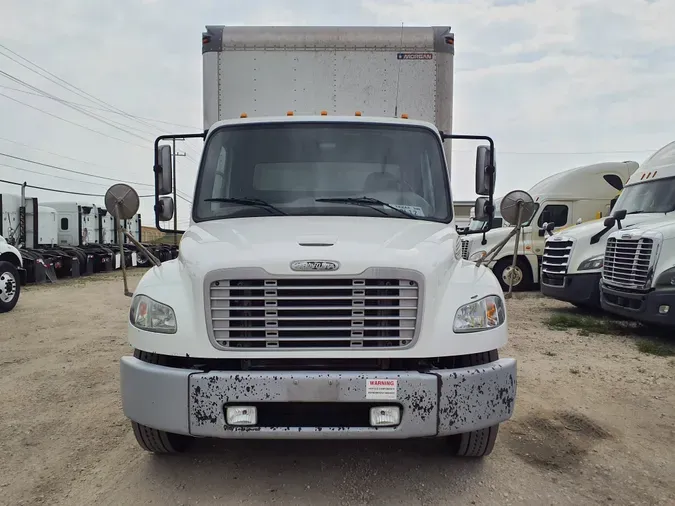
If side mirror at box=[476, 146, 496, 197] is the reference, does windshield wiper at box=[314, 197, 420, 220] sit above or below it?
below

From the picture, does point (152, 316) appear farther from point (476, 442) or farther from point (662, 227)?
point (662, 227)

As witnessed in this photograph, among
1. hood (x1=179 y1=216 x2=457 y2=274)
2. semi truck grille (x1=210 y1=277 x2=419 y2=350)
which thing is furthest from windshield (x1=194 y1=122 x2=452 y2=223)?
semi truck grille (x1=210 y1=277 x2=419 y2=350)

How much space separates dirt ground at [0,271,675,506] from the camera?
3.40 meters

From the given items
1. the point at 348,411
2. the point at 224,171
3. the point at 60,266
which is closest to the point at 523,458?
the point at 348,411

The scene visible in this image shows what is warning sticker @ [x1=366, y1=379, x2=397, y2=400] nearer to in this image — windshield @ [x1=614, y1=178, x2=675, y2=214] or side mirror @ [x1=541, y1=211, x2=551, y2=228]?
windshield @ [x1=614, y1=178, x2=675, y2=214]

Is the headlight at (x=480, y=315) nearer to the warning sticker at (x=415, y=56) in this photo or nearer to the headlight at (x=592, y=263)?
the warning sticker at (x=415, y=56)

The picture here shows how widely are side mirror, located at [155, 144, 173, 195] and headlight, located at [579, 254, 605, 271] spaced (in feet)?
26.1

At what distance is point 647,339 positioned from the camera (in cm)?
827

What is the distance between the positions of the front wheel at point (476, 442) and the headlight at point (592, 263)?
7372 mm

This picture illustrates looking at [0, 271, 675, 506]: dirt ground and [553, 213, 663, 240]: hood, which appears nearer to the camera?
[0, 271, 675, 506]: dirt ground

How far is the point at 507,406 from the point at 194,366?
5.87 ft

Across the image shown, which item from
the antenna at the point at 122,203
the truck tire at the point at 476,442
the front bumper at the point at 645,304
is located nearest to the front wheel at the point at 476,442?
the truck tire at the point at 476,442

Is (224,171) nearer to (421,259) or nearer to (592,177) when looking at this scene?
(421,259)

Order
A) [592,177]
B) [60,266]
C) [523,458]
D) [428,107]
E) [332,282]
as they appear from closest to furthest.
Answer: [332,282] < [523,458] < [428,107] < [592,177] < [60,266]
